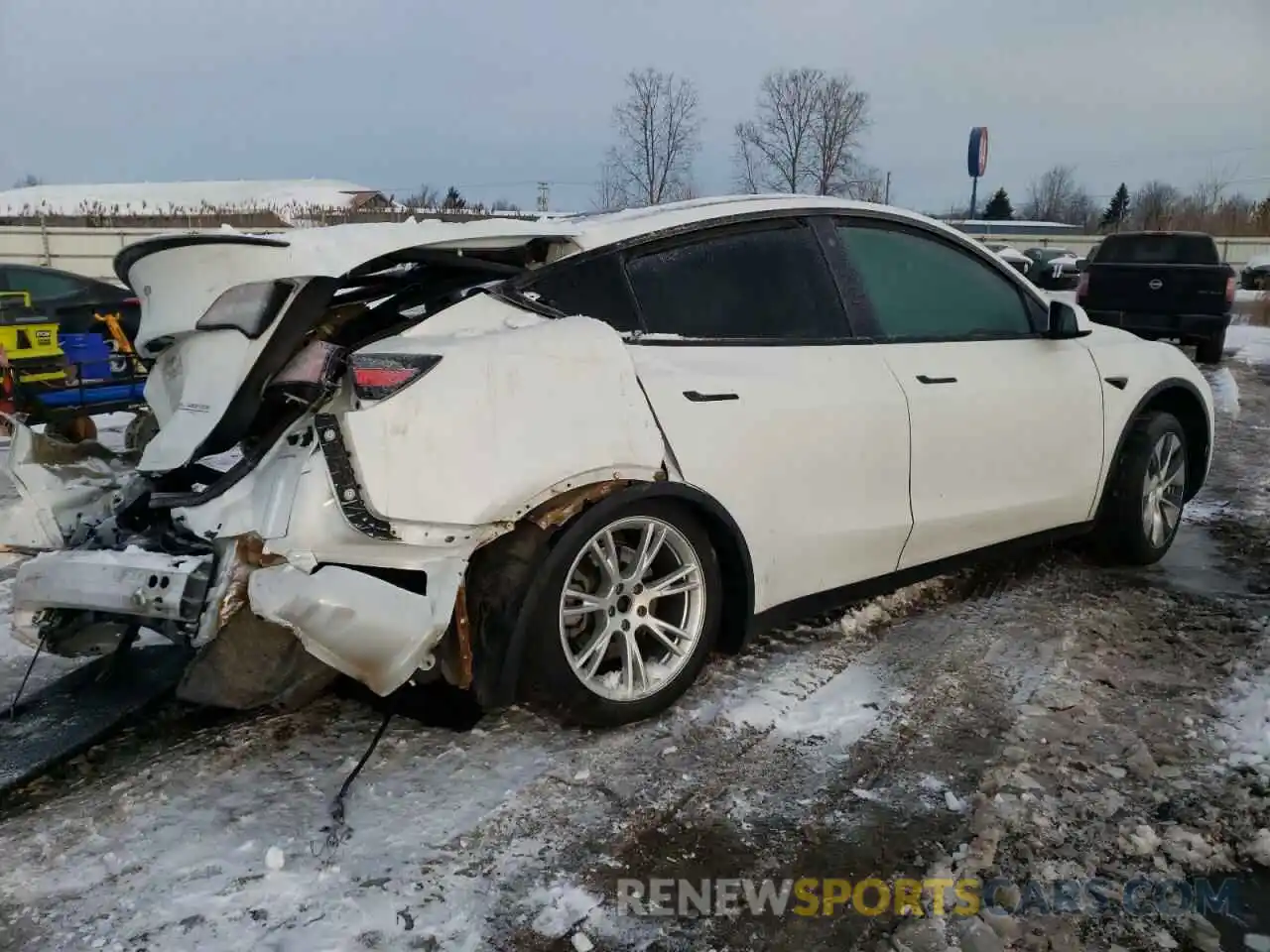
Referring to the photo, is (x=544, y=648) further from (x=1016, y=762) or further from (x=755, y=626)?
(x=1016, y=762)

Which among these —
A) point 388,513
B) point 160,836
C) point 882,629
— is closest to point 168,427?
point 388,513

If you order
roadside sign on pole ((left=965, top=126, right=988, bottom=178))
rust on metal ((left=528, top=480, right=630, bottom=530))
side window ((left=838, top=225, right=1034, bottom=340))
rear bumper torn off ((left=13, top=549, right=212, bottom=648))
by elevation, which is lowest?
rear bumper torn off ((left=13, top=549, right=212, bottom=648))

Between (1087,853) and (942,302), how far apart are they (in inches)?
93.5

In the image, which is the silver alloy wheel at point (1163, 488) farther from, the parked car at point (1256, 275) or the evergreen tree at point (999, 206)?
the evergreen tree at point (999, 206)

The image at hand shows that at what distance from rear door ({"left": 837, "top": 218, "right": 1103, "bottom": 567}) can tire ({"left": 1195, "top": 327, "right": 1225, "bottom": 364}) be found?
35.0 ft

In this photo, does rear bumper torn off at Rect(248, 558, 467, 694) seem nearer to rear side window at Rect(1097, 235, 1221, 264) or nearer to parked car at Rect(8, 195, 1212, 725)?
parked car at Rect(8, 195, 1212, 725)

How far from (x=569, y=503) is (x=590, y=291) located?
2.47ft

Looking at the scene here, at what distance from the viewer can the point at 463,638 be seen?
2924mm

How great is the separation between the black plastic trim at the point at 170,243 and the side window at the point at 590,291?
31.1 inches

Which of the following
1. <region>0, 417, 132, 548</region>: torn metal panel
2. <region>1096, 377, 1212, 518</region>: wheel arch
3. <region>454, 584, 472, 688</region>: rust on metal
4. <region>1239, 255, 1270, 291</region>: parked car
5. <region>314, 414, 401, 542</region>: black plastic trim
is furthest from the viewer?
<region>1239, 255, 1270, 291</region>: parked car

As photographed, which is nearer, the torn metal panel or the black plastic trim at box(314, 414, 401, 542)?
the black plastic trim at box(314, 414, 401, 542)

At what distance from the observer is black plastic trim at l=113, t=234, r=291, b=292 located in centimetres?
297

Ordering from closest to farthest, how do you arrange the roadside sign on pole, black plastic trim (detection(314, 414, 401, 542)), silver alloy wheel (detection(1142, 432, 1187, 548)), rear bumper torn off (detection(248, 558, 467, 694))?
rear bumper torn off (detection(248, 558, 467, 694)) → black plastic trim (detection(314, 414, 401, 542)) → silver alloy wheel (detection(1142, 432, 1187, 548)) → the roadside sign on pole

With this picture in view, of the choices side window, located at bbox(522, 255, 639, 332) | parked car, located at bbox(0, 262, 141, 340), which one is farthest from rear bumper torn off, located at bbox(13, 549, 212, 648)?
parked car, located at bbox(0, 262, 141, 340)
